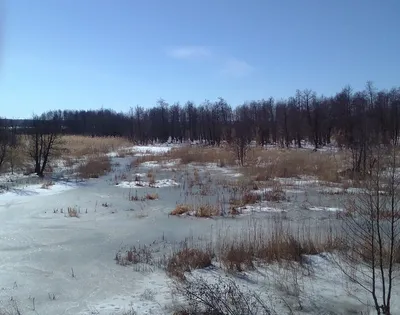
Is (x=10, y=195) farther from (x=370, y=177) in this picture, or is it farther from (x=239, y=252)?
(x=370, y=177)

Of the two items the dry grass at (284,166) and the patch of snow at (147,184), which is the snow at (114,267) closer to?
the patch of snow at (147,184)

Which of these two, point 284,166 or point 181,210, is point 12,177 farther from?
point 284,166

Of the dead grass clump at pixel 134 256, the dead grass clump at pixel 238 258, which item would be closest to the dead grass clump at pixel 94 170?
the dead grass clump at pixel 134 256

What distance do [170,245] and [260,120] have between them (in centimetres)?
5916

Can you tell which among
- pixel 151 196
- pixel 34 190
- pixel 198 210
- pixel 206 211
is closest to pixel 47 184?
pixel 34 190

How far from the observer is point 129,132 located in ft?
260

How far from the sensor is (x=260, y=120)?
219 feet

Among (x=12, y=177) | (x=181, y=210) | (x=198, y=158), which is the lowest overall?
(x=181, y=210)

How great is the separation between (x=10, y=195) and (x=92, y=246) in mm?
8831

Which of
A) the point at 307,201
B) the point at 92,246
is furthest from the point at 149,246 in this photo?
the point at 307,201

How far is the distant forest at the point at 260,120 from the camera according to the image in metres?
50.9

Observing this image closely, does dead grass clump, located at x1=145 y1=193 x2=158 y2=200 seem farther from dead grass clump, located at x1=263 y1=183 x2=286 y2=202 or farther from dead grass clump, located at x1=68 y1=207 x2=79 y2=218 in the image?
dead grass clump, located at x1=263 y1=183 x2=286 y2=202

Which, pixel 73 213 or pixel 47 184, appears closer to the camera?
pixel 73 213

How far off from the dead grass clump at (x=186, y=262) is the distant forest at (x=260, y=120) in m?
30.4
